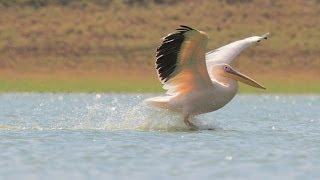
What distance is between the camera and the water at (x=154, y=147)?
10.5m

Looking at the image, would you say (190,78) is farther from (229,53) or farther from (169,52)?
(229,53)

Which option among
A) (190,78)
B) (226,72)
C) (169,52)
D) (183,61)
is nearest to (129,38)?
(226,72)

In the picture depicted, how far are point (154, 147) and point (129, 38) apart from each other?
21376mm

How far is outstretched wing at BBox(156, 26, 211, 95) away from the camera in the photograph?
13.2 metres

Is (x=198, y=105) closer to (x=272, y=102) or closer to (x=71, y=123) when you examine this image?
(x=71, y=123)

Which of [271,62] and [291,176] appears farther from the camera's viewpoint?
[271,62]

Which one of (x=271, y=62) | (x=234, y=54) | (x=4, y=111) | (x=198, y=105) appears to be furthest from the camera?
(x=271, y=62)

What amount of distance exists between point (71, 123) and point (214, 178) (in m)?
6.05

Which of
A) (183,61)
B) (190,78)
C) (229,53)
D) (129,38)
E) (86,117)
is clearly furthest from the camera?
(129,38)

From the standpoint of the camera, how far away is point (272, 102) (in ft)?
82.2

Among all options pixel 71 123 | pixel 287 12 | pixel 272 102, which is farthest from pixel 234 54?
pixel 287 12

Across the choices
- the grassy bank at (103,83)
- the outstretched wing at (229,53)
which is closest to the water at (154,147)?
the outstretched wing at (229,53)

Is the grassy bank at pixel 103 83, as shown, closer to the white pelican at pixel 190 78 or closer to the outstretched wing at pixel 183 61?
the white pelican at pixel 190 78

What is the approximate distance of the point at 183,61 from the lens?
13.7m
